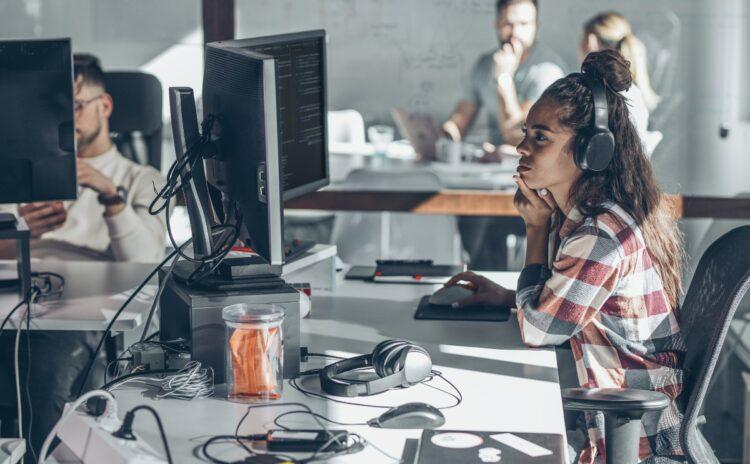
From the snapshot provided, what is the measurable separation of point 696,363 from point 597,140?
0.46m

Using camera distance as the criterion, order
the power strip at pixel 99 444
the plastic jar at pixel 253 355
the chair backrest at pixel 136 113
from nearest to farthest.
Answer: the power strip at pixel 99 444 → the plastic jar at pixel 253 355 → the chair backrest at pixel 136 113

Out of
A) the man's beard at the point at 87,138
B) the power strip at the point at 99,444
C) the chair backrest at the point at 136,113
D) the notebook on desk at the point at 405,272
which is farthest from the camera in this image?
the man's beard at the point at 87,138

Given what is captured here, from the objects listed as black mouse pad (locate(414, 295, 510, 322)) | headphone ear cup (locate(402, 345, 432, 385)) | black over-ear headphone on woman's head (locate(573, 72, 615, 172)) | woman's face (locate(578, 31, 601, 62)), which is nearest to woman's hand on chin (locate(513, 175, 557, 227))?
black over-ear headphone on woman's head (locate(573, 72, 615, 172))

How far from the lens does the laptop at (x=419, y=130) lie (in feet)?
12.5

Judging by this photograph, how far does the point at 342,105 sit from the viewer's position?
12.6ft

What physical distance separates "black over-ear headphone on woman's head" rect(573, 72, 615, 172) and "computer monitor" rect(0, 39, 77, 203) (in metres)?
1.21

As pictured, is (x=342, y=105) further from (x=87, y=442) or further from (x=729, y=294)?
(x=87, y=442)

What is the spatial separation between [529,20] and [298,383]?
240 cm

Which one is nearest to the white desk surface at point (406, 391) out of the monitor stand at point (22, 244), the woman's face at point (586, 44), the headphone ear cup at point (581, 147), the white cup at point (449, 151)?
the headphone ear cup at point (581, 147)

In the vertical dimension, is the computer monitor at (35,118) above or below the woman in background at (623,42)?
below

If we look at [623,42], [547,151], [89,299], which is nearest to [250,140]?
[547,151]

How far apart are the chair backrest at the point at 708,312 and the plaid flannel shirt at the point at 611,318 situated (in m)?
0.04

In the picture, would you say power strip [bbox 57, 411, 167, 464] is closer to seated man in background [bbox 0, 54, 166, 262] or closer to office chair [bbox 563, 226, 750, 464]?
office chair [bbox 563, 226, 750, 464]

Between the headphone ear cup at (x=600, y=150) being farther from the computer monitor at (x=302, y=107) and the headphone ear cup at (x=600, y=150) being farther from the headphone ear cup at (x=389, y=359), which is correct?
the computer monitor at (x=302, y=107)
